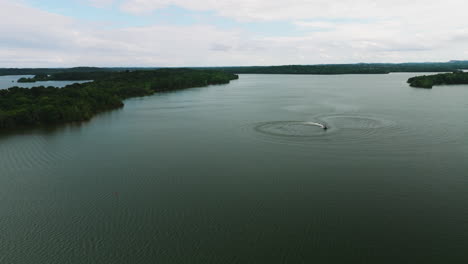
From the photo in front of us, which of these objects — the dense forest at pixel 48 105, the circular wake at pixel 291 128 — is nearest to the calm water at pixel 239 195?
the circular wake at pixel 291 128

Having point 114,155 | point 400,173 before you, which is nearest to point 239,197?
point 400,173

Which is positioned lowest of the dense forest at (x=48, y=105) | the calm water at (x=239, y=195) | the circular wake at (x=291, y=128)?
the calm water at (x=239, y=195)

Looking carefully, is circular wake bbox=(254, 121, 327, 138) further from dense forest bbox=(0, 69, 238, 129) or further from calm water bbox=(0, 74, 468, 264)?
dense forest bbox=(0, 69, 238, 129)

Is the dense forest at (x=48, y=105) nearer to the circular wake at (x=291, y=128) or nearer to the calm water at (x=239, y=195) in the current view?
the calm water at (x=239, y=195)

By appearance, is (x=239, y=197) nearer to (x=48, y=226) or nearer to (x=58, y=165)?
(x=48, y=226)

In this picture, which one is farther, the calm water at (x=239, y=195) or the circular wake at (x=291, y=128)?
the circular wake at (x=291, y=128)

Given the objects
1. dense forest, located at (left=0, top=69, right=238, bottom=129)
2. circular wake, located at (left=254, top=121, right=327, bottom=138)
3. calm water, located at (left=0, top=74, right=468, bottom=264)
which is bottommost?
calm water, located at (left=0, top=74, right=468, bottom=264)

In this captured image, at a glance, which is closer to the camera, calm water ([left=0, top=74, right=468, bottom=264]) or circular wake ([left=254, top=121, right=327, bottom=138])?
calm water ([left=0, top=74, right=468, bottom=264])

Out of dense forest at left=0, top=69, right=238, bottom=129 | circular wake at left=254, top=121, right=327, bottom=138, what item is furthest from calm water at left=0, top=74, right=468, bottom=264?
dense forest at left=0, top=69, right=238, bottom=129
